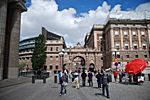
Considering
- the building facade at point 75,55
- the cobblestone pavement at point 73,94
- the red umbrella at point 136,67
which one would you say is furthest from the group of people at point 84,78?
the building facade at point 75,55

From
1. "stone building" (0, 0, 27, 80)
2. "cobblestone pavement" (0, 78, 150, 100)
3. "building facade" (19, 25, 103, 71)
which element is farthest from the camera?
"building facade" (19, 25, 103, 71)

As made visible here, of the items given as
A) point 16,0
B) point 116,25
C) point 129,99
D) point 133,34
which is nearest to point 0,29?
point 16,0

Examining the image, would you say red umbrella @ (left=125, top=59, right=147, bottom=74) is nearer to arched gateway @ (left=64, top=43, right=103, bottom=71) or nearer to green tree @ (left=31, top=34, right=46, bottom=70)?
green tree @ (left=31, top=34, right=46, bottom=70)

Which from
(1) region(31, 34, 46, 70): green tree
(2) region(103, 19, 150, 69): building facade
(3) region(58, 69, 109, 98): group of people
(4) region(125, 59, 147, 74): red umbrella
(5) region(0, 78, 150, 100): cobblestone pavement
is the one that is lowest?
(5) region(0, 78, 150, 100): cobblestone pavement

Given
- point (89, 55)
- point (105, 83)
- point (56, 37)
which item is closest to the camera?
point (105, 83)

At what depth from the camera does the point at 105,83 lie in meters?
10.8

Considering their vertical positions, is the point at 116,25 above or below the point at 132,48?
above

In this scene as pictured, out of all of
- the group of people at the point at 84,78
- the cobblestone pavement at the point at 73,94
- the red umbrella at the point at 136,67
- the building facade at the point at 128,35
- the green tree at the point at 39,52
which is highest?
the building facade at the point at 128,35

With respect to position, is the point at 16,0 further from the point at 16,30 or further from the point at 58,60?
the point at 58,60

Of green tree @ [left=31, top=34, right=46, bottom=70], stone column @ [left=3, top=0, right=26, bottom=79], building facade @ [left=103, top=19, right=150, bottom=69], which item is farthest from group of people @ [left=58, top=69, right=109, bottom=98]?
building facade @ [left=103, top=19, right=150, bottom=69]

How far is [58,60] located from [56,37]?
3250cm

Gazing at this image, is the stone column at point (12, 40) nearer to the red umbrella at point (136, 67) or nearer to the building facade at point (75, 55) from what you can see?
the red umbrella at point (136, 67)

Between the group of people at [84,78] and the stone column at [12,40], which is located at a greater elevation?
the stone column at [12,40]

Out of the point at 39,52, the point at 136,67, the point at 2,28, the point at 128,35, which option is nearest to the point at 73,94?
the point at 136,67
